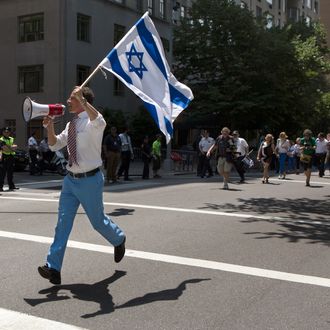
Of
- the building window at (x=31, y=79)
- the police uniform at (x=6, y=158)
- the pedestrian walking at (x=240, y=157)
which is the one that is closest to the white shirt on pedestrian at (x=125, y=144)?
the pedestrian walking at (x=240, y=157)

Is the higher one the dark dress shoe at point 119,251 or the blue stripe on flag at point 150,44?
the blue stripe on flag at point 150,44

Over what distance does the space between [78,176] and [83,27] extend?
2829 centimetres

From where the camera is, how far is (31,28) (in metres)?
32.1

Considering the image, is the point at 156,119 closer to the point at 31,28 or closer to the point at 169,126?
the point at 169,126

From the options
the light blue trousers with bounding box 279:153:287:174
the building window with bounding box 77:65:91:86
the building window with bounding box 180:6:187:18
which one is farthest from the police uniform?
the building window with bounding box 180:6:187:18

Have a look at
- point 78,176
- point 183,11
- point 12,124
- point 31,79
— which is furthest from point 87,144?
point 183,11

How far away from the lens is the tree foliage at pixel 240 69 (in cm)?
3070

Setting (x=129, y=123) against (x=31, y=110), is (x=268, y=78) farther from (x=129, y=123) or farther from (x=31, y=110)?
(x=31, y=110)

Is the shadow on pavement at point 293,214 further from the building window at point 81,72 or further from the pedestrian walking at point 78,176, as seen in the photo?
the building window at point 81,72

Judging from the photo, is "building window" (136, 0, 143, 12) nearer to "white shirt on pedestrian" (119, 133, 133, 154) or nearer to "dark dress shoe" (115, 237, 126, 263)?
"white shirt on pedestrian" (119, 133, 133, 154)

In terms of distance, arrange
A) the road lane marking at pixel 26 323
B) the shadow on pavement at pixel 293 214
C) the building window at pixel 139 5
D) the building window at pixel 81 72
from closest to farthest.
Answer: the road lane marking at pixel 26 323
the shadow on pavement at pixel 293 214
the building window at pixel 81 72
the building window at pixel 139 5

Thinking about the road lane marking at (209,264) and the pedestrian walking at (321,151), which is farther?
the pedestrian walking at (321,151)

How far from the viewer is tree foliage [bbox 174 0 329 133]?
30.7m

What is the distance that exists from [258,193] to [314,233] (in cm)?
559
